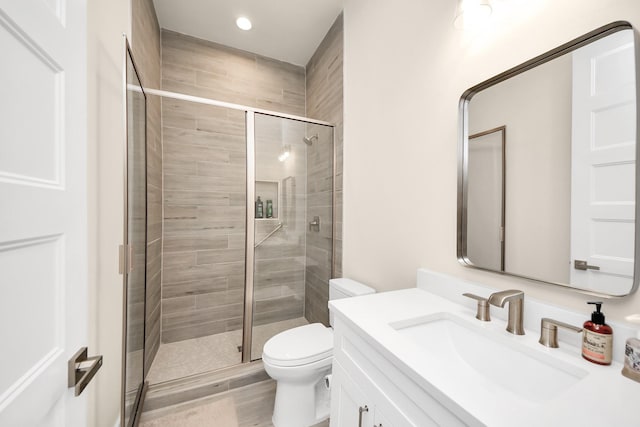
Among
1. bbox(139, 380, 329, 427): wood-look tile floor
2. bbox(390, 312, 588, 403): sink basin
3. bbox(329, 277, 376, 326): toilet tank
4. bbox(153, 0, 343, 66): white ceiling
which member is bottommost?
bbox(139, 380, 329, 427): wood-look tile floor

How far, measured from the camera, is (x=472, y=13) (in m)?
0.93

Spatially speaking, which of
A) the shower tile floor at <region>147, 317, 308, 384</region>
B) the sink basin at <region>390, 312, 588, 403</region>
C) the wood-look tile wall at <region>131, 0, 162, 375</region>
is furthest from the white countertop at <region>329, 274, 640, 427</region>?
the wood-look tile wall at <region>131, 0, 162, 375</region>

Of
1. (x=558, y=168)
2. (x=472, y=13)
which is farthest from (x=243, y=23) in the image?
(x=558, y=168)

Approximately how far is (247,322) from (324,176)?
1292 mm

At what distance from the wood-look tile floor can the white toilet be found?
0.33ft

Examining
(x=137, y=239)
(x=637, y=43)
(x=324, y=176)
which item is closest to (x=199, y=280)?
(x=137, y=239)

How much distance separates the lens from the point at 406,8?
133 centimetres

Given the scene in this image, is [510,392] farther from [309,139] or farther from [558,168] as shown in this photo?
[309,139]

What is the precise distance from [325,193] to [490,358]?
153 cm

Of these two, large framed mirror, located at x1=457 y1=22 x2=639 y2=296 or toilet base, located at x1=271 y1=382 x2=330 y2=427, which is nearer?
large framed mirror, located at x1=457 y1=22 x2=639 y2=296

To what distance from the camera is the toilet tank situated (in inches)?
61.1

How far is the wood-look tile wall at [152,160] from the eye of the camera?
5.22ft

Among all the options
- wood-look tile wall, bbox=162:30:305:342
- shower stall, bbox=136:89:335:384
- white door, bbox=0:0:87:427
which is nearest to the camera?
white door, bbox=0:0:87:427

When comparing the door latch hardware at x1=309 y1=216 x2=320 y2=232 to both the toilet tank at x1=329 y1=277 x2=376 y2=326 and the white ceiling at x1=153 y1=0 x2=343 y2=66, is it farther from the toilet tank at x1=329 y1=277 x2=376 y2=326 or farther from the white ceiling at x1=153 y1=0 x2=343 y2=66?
the white ceiling at x1=153 y1=0 x2=343 y2=66
